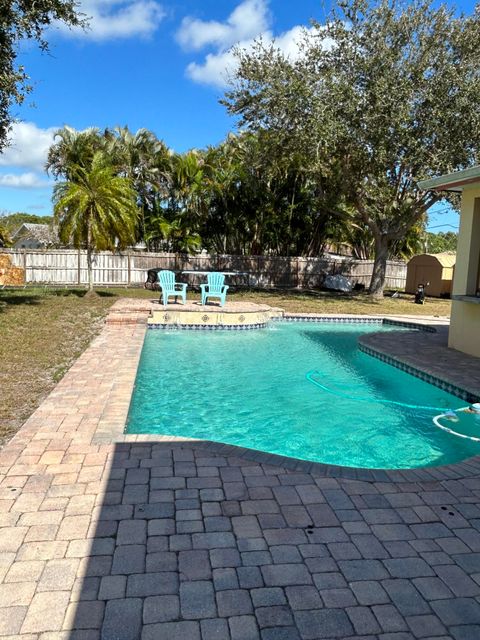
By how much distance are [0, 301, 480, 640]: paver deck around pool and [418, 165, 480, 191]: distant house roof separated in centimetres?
470

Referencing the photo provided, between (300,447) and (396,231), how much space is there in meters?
15.2

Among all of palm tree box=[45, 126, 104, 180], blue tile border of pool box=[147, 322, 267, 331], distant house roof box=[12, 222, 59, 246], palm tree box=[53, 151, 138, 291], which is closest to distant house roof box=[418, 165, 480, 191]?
blue tile border of pool box=[147, 322, 267, 331]

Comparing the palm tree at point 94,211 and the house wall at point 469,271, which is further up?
the palm tree at point 94,211

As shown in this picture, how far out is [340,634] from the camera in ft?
6.91

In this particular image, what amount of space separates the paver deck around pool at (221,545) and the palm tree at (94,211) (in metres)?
10.4

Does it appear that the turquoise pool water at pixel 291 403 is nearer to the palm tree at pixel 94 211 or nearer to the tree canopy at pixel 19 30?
the palm tree at pixel 94 211

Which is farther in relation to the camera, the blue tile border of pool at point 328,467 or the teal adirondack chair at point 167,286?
the teal adirondack chair at point 167,286

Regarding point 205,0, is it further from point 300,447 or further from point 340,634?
point 340,634

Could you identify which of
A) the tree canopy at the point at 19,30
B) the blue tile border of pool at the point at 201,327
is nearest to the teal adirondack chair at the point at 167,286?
the blue tile border of pool at the point at 201,327

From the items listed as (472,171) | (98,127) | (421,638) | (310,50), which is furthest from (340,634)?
(98,127)

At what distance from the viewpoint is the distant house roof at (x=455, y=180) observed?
708 cm

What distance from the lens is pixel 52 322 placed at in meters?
10.5

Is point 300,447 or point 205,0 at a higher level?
point 205,0

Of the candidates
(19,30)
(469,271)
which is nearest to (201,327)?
(469,271)
